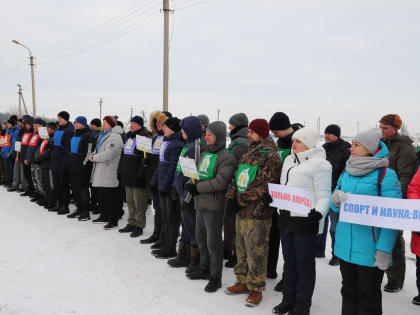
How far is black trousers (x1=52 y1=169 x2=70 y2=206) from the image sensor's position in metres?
7.78

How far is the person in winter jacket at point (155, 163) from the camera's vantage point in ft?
19.1

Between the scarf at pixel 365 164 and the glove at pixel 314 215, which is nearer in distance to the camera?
the scarf at pixel 365 164

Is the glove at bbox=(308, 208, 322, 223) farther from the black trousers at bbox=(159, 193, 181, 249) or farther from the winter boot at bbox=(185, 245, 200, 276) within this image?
→ the black trousers at bbox=(159, 193, 181, 249)

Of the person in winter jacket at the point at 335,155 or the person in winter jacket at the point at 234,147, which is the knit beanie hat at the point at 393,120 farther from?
the person in winter jacket at the point at 234,147

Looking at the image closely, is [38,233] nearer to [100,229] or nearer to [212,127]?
[100,229]

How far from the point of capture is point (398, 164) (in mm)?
4305

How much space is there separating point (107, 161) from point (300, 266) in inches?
184

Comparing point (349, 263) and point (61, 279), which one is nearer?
point (349, 263)

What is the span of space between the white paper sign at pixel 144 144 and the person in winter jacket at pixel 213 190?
1.84m

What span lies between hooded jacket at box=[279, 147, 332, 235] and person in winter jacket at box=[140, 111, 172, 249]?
2855 millimetres

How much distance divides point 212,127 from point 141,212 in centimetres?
297

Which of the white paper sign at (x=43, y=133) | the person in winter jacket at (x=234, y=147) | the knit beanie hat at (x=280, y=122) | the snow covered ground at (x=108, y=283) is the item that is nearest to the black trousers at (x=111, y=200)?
the snow covered ground at (x=108, y=283)

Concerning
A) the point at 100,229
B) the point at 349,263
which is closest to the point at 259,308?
the point at 349,263

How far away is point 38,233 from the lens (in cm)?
630
